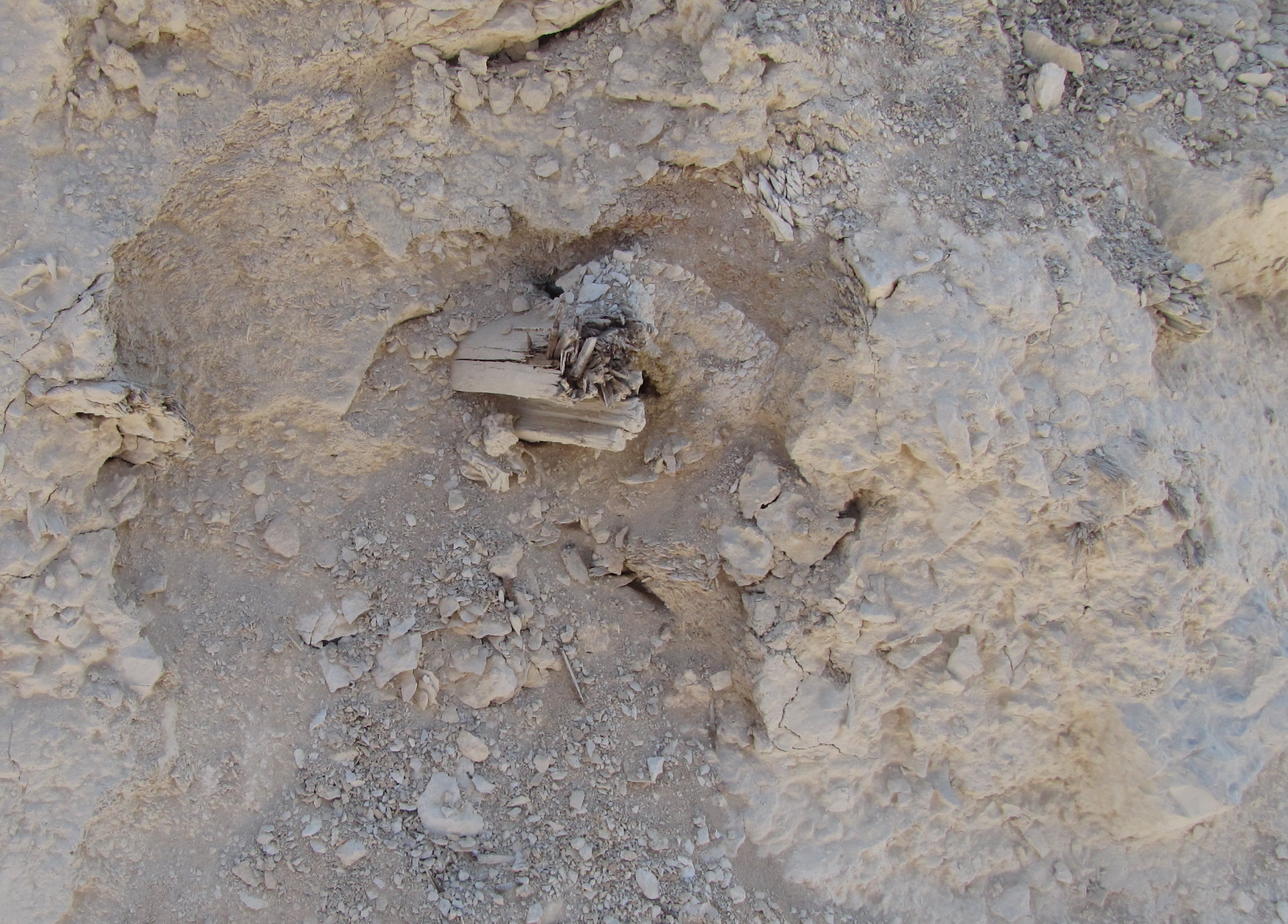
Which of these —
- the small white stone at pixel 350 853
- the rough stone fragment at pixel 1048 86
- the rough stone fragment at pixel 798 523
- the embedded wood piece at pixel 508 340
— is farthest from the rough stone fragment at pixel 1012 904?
the rough stone fragment at pixel 1048 86

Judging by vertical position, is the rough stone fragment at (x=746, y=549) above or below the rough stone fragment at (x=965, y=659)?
above

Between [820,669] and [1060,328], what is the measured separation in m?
1.28

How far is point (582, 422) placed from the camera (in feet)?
8.98

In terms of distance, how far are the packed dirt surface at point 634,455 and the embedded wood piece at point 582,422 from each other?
0.06 feet

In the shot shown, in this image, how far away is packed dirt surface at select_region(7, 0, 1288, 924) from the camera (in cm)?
239

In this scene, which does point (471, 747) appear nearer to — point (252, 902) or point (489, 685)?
point (489, 685)

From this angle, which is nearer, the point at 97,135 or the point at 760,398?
the point at 97,135

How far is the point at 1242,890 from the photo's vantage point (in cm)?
328

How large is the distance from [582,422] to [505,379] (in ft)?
0.86

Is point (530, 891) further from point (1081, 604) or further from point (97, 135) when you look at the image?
point (97, 135)

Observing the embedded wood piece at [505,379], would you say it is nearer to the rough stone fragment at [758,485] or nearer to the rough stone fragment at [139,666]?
the rough stone fragment at [758,485]

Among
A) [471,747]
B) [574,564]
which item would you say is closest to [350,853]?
[471,747]

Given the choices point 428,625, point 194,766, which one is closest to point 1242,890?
point 428,625

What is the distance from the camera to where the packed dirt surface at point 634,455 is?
2393 millimetres
